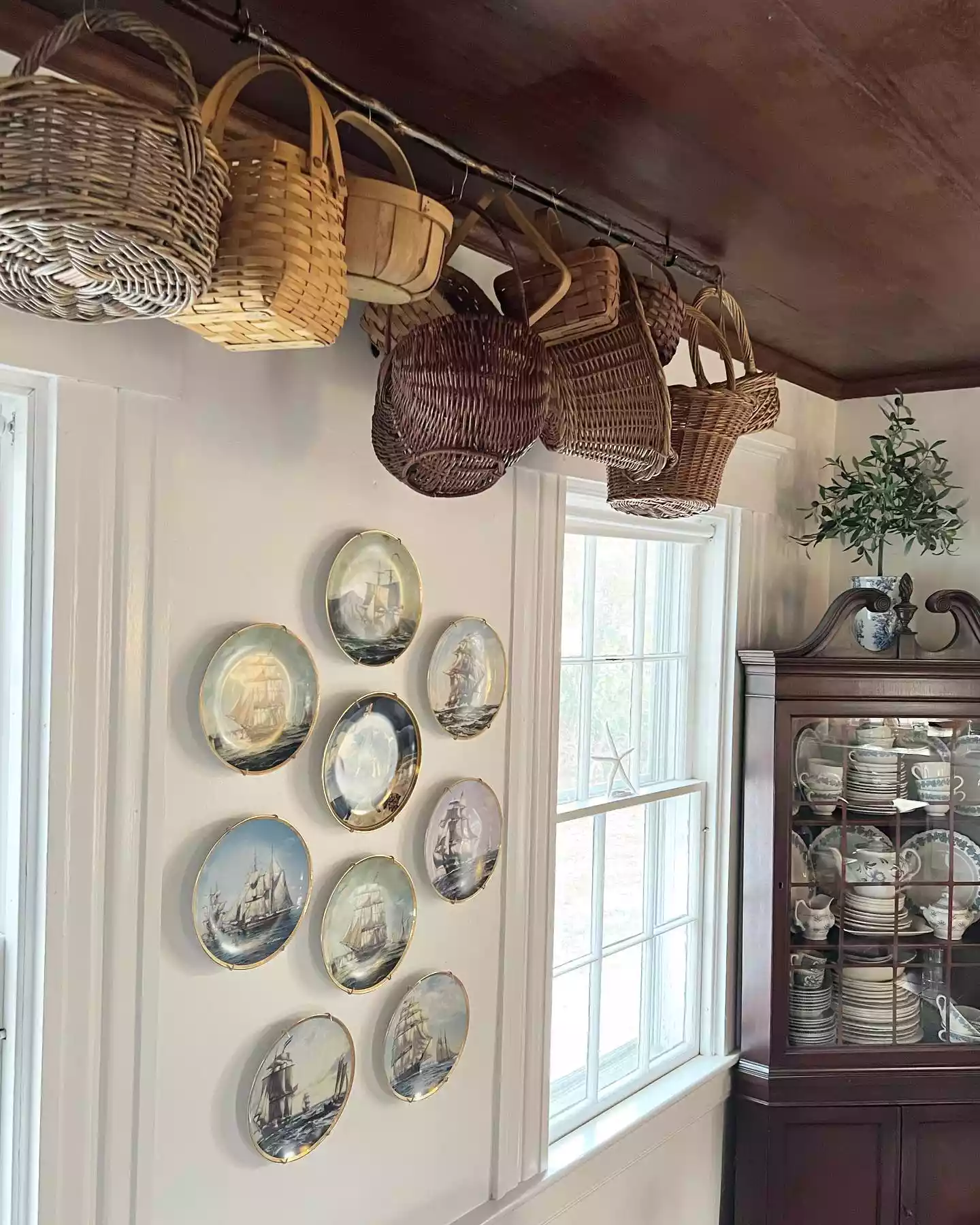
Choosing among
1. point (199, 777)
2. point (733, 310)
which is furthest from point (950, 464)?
point (199, 777)

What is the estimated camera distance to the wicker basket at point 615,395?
1.57m

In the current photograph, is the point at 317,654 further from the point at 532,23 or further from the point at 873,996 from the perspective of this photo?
the point at 873,996

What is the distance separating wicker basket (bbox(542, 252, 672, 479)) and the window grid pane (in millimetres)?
862

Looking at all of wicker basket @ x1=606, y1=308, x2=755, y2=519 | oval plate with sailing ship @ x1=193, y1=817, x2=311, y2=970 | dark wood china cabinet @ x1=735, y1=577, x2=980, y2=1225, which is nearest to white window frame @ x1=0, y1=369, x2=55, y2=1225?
oval plate with sailing ship @ x1=193, y1=817, x2=311, y2=970

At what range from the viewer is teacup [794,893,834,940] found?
2.81 metres

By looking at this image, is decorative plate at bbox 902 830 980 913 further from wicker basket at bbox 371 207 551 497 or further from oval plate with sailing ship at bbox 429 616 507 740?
wicker basket at bbox 371 207 551 497

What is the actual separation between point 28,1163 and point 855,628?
2.35 meters

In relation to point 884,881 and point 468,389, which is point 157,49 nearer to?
point 468,389

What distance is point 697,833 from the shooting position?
2.83 meters

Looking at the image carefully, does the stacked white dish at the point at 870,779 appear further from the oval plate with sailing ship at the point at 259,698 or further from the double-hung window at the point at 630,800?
the oval plate with sailing ship at the point at 259,698

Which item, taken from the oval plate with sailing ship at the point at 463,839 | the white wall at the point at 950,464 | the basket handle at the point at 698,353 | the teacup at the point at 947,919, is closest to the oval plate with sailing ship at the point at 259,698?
the oval plate with sailing ship at the point at 463,839

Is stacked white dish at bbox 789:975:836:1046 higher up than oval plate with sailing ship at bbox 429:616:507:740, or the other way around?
oval plate with sailing ship at bbox 429:616:507:740

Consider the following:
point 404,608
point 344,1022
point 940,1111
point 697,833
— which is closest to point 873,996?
point 940,1111

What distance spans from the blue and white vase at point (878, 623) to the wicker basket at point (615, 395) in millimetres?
1469
